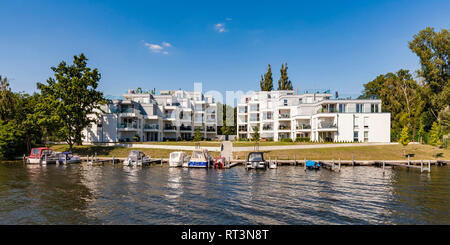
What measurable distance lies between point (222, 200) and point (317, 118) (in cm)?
5080

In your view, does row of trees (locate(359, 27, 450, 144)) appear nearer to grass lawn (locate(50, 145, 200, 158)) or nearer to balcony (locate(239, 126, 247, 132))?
balcony (locate(239, 126, 247, 132))

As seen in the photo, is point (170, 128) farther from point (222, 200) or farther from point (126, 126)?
point (222, 200)

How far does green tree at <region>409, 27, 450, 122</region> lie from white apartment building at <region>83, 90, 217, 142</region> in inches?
2402

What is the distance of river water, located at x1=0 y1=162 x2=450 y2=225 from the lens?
54.2 ft

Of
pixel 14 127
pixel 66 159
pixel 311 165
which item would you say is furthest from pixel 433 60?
pixel 14 127

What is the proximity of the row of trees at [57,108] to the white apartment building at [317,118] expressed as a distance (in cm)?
4193

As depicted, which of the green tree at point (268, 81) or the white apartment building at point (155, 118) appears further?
the green tree at point (268, 81)

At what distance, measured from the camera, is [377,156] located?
4831 cm

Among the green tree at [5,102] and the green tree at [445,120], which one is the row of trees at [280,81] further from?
the green tree at [5,102]

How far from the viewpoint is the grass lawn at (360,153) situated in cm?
4784

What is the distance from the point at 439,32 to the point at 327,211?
72886 mm

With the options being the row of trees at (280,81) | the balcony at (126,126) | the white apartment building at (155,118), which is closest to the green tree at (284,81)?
the row of trees at (280,81)

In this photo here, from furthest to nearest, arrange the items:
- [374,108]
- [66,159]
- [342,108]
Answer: [342,108]
[374,108]
[66,159]

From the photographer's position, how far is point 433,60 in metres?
66.9
